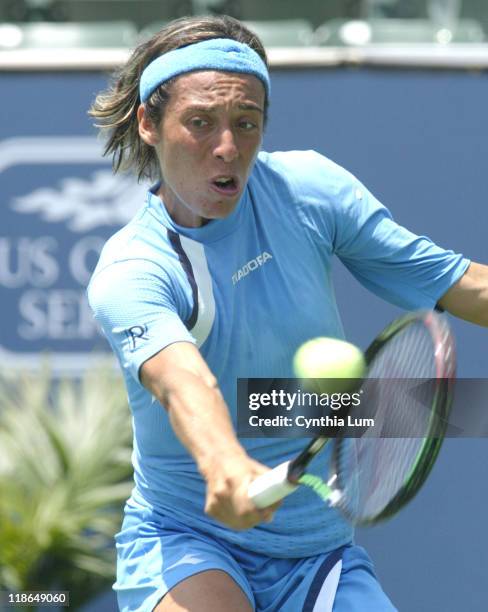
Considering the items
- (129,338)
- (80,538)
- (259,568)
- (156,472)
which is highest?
(129,338)

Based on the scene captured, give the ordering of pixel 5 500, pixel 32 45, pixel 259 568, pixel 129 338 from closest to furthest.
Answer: pixel 129 338
pixel 259 568
pixel 5 500
pixel 32 45

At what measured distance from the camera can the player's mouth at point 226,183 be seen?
2.42 metres

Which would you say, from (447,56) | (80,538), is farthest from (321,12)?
(80,538)

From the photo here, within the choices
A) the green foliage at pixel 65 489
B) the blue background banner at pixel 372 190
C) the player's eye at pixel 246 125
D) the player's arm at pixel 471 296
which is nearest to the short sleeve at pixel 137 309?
the player's eye at pixel 246 125

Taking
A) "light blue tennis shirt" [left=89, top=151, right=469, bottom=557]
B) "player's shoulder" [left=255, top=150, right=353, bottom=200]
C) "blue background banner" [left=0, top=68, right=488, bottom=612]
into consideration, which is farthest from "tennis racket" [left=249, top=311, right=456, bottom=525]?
"blue background banner" [left=0, top=68, right=488, bottom=612]

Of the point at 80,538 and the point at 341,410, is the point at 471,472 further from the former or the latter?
the point at 341,410

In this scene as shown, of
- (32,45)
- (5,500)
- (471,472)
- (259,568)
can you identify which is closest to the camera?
(259,568)

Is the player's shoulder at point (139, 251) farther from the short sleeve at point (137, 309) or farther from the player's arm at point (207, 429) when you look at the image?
the player's arm at point (207, 429)

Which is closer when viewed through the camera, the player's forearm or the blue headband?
the player's forearm

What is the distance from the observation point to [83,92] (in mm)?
4609

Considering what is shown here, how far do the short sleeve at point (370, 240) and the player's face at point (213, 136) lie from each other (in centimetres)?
18

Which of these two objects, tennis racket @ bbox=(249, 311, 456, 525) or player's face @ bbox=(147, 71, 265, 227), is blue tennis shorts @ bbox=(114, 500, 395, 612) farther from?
player's face @ bbox=(147, 71, 265, 227)

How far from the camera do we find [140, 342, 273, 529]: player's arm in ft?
6.33

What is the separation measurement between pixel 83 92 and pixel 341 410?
2.52 metres
